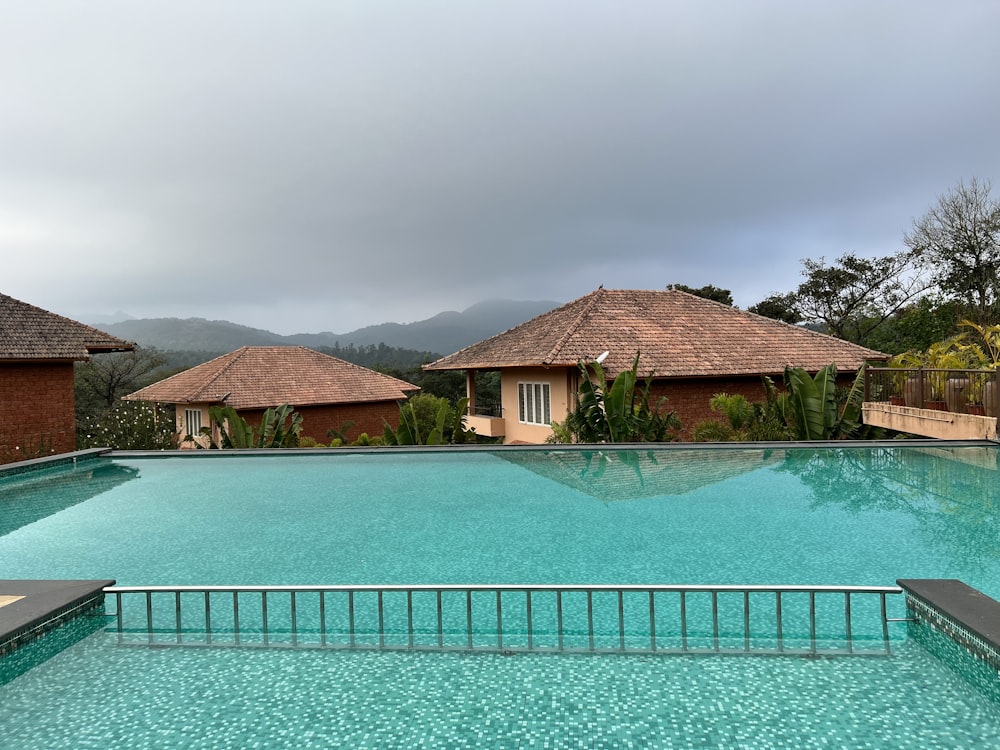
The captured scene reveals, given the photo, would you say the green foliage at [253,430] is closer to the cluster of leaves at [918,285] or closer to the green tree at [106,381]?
the cluster of leaves at [918,285]

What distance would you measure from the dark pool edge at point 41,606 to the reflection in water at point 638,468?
5239 millimetres

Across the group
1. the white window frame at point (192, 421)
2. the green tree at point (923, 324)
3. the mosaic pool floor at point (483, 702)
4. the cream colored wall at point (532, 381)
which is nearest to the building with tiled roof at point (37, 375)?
the white window frame at point (192, 421)

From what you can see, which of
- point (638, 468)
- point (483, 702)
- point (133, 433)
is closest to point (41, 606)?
point (483, 702)

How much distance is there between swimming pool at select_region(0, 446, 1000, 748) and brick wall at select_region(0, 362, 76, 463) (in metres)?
6.40

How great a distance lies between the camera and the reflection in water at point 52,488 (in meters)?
7.57

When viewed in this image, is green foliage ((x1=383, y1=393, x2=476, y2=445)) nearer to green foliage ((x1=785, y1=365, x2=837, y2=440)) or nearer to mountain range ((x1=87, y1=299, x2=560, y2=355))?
green foliage ((x1=785, y1=365, x2=837, y2=440))

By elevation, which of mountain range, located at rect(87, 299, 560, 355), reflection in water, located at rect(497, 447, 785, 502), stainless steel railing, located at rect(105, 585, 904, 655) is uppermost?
mountain range, located at rect(87, 299, 560, 355)

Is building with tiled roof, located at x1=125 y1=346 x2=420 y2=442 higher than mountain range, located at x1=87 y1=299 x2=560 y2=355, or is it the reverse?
mountain range, located at x1=87 y1=299 x2=560 y2=355

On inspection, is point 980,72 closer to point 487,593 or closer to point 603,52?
point 603,52

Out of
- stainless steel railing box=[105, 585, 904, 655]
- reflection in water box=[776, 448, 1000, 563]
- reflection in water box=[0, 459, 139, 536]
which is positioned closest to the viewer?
stainless steel railing box=[105, 585, 904, 655]

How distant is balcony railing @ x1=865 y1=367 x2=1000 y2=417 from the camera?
1132 centimetres

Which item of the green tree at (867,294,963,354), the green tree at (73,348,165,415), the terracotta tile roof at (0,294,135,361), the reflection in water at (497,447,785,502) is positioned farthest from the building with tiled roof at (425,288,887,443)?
the green tree at (73,348,165,415)

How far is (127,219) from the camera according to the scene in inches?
957

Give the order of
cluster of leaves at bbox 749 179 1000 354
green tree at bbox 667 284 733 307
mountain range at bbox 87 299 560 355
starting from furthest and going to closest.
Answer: mountain range at bbox 87 299 560 355 → green tree at bbox 667 284 733 307 → cluster of leaves at bbox 749 179 1000 354
